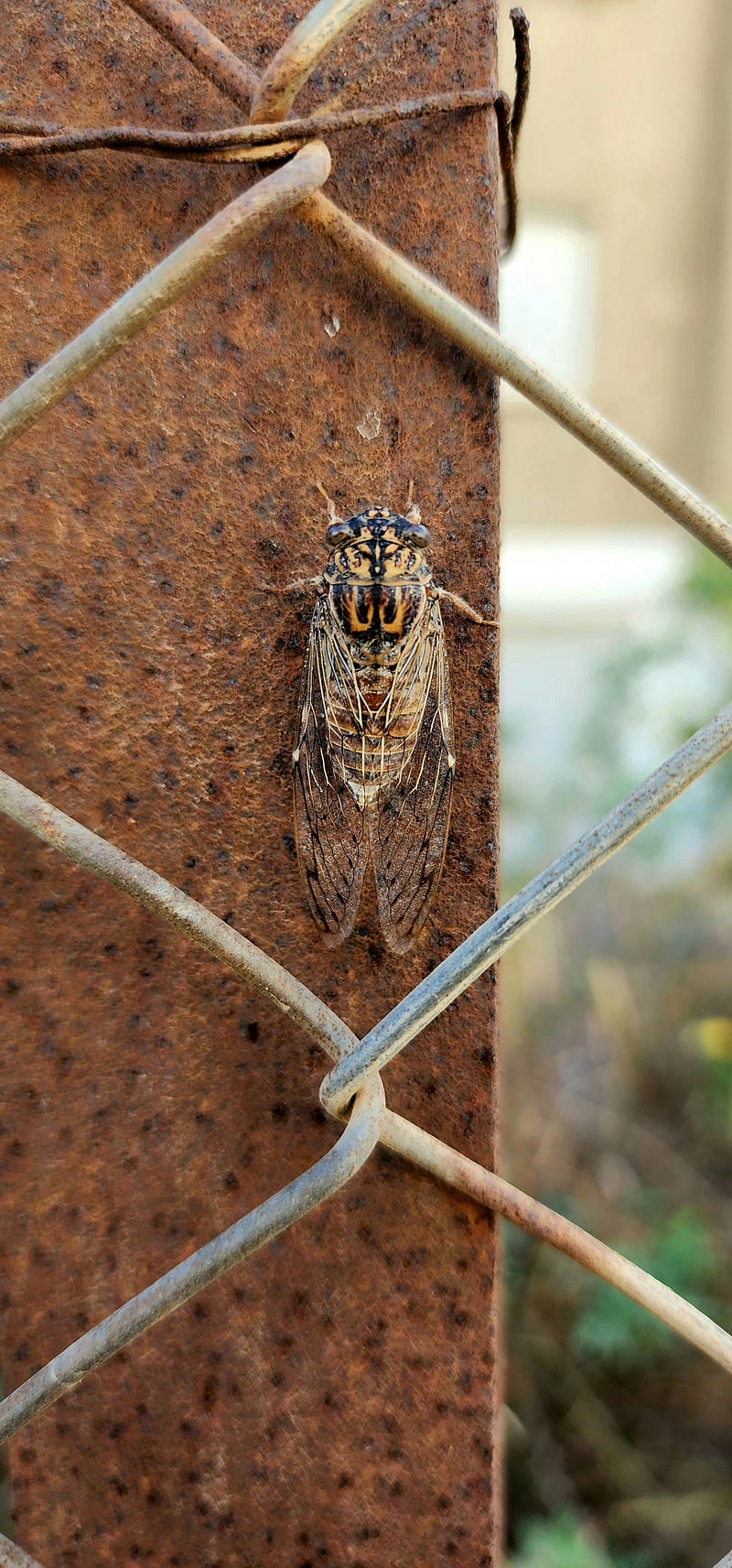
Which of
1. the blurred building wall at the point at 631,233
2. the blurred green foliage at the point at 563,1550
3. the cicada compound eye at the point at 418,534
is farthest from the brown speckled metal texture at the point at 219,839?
the blurred building wall at the point at 631,233

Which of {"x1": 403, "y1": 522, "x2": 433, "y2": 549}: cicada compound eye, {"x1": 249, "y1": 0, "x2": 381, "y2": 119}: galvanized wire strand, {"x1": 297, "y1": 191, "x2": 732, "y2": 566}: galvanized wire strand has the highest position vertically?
{"x1": 249, "y1": 0, "x2": 381, "y2": 119}: galvanized wire strand

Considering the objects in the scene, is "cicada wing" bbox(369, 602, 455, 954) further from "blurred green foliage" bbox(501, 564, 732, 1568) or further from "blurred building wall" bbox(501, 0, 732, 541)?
"blurred building wall" bbox(501, 0, 732, 541)

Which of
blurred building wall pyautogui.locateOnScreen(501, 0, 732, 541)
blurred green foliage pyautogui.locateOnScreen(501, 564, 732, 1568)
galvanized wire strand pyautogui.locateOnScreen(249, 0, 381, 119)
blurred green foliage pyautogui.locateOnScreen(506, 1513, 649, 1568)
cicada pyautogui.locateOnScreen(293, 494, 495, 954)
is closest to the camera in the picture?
galvanized wire strand pyautogui.locateOnScreen(249, 0, 381, 119)

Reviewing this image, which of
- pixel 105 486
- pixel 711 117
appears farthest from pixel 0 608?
pixel 711 117

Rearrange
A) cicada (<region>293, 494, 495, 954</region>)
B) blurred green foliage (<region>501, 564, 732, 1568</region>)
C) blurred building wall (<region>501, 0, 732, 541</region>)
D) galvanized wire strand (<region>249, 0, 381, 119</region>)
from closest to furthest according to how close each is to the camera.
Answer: galvanized wire strand (<region>249, 0, 381, 119</region>) < cicada (<region>293, 494, 495, 954</region>) < blurred green foliage (<region>501, 564, 732, 1568</region>) < blurred building wall (<region>501, 0, 732, 541</region>)

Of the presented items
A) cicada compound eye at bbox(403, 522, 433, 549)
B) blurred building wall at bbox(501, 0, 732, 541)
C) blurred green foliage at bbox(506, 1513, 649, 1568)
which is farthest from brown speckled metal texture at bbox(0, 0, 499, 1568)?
blurred building wall at bbox(501, 0, 732, 541)

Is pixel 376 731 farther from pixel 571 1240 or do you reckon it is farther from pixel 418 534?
pixel 571 1240

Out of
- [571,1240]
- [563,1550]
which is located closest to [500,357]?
[571,1240]

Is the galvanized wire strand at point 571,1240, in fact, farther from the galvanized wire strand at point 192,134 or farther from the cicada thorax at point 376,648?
the galvanized wire strand at point 192,134

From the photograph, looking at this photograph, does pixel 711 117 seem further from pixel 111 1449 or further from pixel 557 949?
pixel 111 1449
